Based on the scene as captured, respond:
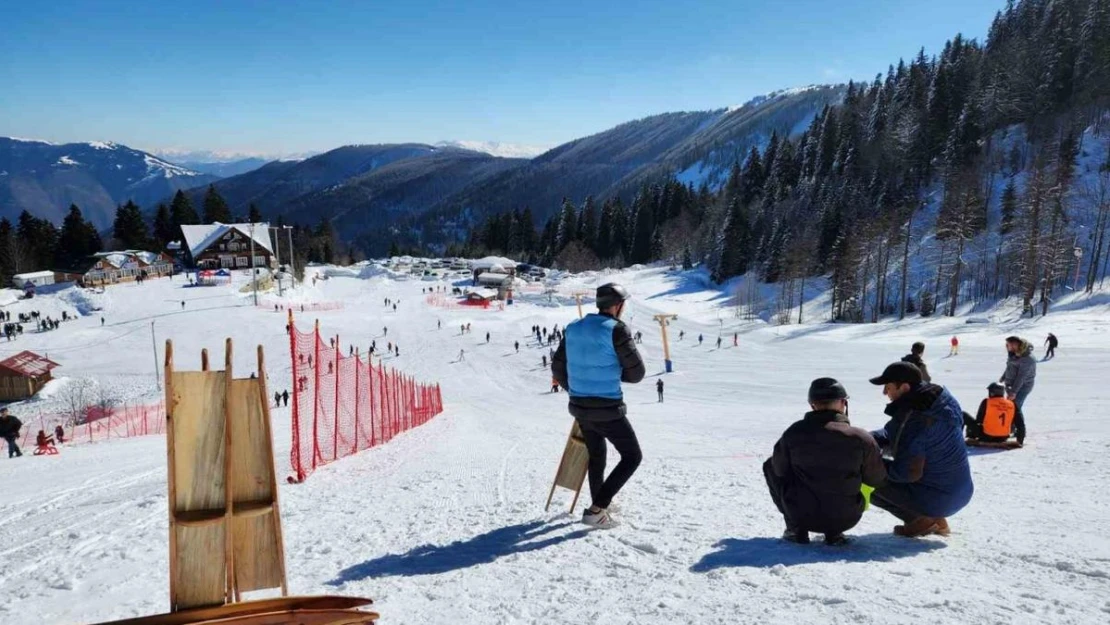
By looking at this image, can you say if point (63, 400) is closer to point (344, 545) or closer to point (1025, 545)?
point (344, 545)

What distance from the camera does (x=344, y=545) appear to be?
515 cm

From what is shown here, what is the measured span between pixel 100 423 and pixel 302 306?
116 ft

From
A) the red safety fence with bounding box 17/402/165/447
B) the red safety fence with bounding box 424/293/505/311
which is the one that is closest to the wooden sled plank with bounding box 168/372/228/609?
the red safety fence with bounding box 17/402/165/447

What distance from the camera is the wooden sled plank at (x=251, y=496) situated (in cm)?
304

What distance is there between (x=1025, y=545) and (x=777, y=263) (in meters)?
73.9

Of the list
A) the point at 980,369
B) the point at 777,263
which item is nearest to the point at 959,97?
the point at 777,263

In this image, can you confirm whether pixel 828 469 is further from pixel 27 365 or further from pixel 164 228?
pixel 164 228

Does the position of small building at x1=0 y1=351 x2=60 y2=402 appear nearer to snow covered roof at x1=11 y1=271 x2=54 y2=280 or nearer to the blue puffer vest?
snow covered roof at x1=11 y1=271 x2=54 y2=280

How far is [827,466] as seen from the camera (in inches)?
169

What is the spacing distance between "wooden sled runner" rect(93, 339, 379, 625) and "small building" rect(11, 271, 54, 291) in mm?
79668

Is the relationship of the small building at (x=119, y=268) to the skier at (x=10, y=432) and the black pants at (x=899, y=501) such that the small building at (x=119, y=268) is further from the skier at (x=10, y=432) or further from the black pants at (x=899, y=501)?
the black pants at (x=899, y=501)

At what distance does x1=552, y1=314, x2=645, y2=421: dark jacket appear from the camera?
4.84m


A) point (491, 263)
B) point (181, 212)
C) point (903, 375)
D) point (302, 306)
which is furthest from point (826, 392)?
point (181, 212)

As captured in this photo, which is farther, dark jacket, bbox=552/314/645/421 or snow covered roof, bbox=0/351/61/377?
snow covered roof, bbox=0/351/61/377
